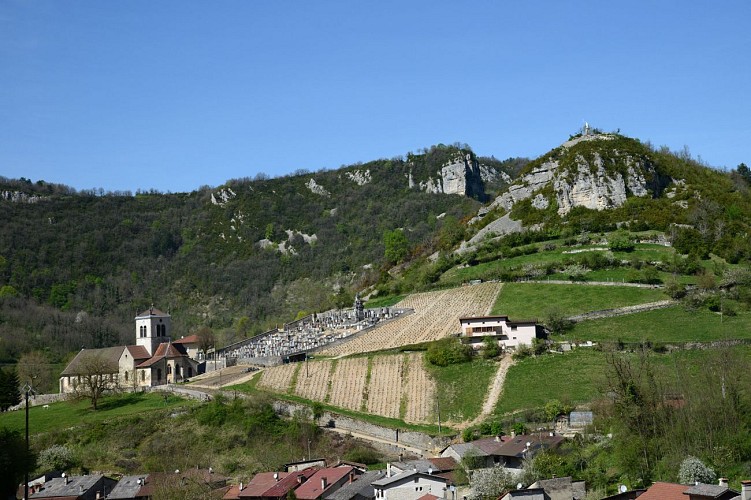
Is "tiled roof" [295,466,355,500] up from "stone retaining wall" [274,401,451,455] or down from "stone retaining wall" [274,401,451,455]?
down

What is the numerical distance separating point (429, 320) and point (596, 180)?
→ 37162 mm

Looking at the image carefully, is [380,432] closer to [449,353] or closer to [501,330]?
[449,353]

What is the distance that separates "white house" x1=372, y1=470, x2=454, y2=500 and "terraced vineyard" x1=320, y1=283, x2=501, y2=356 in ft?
118

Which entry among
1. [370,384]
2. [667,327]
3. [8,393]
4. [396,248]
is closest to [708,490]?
[667,327]

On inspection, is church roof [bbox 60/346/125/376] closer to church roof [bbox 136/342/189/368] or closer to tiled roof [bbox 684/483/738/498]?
church roof [bbox 136/342/189/368]

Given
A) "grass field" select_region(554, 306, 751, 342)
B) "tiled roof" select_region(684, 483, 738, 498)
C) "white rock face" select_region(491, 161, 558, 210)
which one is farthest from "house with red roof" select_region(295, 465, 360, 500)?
"white rock face" select_region(491, 161, 558, 210)

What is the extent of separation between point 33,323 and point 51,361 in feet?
88.5

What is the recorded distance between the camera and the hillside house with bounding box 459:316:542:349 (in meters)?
83.4

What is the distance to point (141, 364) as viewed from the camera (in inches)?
3944

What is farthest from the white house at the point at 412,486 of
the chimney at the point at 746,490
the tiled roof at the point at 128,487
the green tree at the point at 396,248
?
the green tree at the point at 396,248

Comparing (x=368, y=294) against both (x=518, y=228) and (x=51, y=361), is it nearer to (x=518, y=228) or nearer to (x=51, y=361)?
(x=518, y=228)

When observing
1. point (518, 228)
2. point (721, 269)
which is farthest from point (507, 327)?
point (518, 228)

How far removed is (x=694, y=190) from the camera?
122m

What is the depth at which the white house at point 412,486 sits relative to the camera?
52.1 metres
